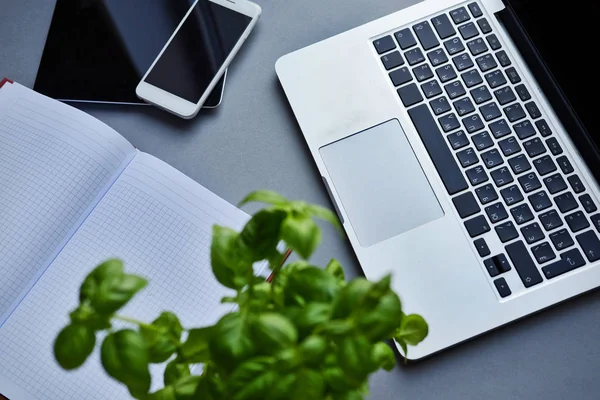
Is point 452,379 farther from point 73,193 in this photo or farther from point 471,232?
point 73,193

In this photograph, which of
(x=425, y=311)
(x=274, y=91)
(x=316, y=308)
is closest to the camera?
(x=316, y=308)

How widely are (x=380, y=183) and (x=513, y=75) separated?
0.19 metres

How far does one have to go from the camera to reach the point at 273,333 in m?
0.30

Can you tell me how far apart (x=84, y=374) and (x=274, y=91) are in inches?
14.4

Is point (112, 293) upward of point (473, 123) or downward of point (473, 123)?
downward

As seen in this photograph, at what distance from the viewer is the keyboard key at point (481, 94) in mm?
660

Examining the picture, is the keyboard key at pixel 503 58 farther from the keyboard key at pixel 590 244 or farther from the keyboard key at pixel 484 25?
the keyboard key at pixel 590 244

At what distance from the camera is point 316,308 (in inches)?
12.4

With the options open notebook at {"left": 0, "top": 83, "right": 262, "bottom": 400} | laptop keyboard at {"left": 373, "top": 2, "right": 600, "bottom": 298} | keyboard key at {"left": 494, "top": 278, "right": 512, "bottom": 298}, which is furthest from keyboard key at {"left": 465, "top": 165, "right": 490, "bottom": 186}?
open notebook at {"left": 0, "top": 83, "right": 262, "bottom": 400}

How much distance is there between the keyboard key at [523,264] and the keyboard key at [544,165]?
0.08 metres

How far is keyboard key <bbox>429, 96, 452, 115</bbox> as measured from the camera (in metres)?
0.66

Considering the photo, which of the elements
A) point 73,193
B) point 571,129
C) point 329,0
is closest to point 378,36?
point 329,0

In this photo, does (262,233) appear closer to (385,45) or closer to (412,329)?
(412,329)

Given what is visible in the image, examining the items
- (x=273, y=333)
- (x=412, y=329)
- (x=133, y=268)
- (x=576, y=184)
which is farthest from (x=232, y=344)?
(x=576, y=184)
